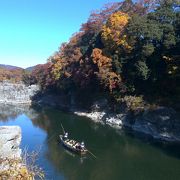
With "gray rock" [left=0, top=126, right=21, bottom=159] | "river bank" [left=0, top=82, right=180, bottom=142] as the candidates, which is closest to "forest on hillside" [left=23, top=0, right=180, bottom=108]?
"river bank" [left=0, top=82, right=180, bottom=142]

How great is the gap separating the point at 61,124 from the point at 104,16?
21.2 m

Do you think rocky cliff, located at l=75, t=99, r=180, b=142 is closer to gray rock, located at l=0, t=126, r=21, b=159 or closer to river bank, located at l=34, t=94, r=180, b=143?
river bank, located at l=34, t=94, r=180, b=143

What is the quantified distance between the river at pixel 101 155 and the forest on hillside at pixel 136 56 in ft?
21.2

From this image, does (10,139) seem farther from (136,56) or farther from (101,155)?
(136,56)

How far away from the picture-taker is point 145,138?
3281cm

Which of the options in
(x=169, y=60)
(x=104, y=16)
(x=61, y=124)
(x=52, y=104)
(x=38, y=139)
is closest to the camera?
(x=38, y=139)

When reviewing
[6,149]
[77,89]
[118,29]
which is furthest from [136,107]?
[6,149]

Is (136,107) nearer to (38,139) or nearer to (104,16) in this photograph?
(38,139)

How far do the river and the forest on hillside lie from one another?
21.2 feet

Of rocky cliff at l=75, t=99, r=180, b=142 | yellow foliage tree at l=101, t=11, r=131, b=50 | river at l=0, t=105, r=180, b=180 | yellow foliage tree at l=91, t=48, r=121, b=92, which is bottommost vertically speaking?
river at l=0, t=105, r=180, b=180

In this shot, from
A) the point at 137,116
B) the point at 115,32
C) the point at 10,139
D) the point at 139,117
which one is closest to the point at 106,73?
the point at 115,32

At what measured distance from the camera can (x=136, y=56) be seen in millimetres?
39156

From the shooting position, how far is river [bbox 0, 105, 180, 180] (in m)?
22.2

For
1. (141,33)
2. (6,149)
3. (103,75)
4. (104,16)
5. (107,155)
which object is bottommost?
(107,155)
